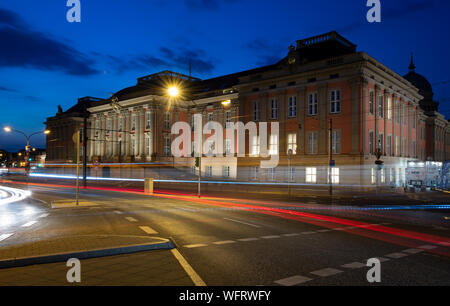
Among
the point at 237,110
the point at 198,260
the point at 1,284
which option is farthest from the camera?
the point at 237,110

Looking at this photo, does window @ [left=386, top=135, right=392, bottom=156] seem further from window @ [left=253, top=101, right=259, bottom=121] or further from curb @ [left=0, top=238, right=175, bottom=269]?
curb @ [left=0, top=238, right=175, bottom=269]

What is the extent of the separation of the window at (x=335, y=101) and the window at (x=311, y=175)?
684 centimetres

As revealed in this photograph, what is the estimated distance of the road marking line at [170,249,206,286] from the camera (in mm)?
6478

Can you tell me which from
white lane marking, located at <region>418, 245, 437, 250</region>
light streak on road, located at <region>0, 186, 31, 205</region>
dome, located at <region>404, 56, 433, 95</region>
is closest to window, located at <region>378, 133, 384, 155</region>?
white lane marking, located at <region>418, 245, 437, 250</region>

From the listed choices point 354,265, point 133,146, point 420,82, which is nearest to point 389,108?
point 354,265

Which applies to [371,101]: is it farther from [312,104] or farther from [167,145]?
[167,145]

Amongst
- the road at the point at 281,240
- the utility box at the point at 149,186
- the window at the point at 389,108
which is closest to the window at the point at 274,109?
the window at the point at 389,108

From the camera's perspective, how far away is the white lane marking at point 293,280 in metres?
6.49

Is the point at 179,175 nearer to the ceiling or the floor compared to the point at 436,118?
nearer to the floor

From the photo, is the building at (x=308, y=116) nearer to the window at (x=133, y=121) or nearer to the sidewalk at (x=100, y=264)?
the window at (x=133, y=121)

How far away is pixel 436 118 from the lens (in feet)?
238
